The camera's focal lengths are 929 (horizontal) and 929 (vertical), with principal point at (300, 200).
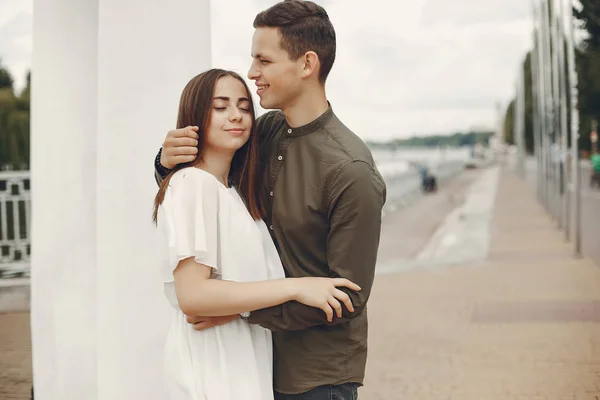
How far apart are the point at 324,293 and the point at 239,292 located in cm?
23

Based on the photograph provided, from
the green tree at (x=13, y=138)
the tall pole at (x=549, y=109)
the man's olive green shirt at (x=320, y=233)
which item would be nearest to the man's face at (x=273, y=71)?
the man's olive green shirt at (x=320, y=233)

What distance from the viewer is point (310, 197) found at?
8.20 feet

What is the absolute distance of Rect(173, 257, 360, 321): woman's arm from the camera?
244 cm

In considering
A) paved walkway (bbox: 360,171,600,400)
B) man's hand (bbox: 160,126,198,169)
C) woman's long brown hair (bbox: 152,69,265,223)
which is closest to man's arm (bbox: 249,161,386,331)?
woman's long brown hair (bbox: 152,69,265,223)

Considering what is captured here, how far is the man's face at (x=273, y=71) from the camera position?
2.56m

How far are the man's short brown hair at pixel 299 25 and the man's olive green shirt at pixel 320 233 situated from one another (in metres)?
0.20

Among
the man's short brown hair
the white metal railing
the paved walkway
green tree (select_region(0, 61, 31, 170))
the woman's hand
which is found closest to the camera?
the woman's hand

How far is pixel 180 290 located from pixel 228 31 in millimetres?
1857

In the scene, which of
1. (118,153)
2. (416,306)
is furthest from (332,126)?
(416,306)

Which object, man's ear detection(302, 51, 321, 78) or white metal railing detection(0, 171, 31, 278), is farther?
white metal railing detection(0, 171, 31, 278)

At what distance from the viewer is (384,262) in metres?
14.8

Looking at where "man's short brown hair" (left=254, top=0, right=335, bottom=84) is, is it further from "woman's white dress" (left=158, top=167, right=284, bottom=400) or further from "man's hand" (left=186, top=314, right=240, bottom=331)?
"man's hand" (left=186, top=314, right=240, bottom=331)

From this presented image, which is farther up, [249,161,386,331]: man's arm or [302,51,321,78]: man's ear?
[302,51,321,78]: man's ear

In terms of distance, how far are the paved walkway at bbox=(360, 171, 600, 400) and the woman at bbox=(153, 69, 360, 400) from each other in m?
4.02
